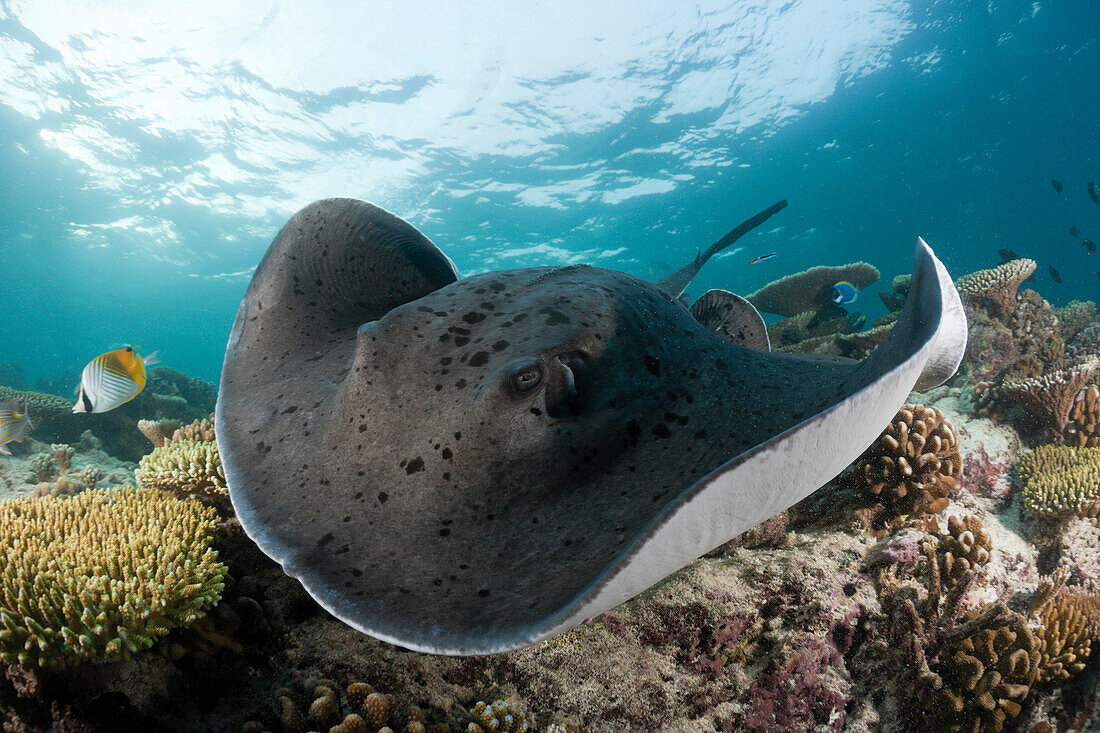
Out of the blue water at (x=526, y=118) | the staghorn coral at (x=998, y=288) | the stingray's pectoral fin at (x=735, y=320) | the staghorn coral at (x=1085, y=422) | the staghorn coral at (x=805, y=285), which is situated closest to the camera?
the stingray's pectoral fin at (x=735, y=320)

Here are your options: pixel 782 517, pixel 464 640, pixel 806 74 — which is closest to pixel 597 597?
pixel 464 640

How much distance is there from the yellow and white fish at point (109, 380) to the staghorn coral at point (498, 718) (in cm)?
607

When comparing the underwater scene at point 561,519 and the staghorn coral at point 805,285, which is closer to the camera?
the underwater scene at point 561,519

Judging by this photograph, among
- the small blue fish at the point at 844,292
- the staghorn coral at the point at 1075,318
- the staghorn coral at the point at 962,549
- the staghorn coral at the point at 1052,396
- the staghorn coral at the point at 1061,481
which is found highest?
the small blue fish at the point at 844,292

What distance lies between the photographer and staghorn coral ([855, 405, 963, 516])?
3.34m

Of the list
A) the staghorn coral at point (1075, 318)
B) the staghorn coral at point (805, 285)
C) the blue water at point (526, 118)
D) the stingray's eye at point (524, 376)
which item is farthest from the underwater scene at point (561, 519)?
the blue water at point (526, 118)

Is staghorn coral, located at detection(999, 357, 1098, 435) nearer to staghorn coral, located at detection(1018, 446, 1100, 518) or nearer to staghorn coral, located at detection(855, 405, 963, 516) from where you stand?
staghorn coral, located at detection(1018, 446, 1100, 518)

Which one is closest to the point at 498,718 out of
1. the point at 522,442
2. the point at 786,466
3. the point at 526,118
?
the point at 522,442

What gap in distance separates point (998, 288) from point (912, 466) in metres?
6.74

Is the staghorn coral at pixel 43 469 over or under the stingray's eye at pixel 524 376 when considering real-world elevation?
over

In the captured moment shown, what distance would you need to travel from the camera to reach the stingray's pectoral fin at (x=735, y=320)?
4.05m

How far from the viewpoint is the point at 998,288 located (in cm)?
759

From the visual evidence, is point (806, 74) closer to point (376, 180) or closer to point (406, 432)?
point (376, 180)

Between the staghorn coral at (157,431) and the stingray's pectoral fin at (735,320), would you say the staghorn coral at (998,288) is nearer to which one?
the stingray's pectoral fin at (735,320)
